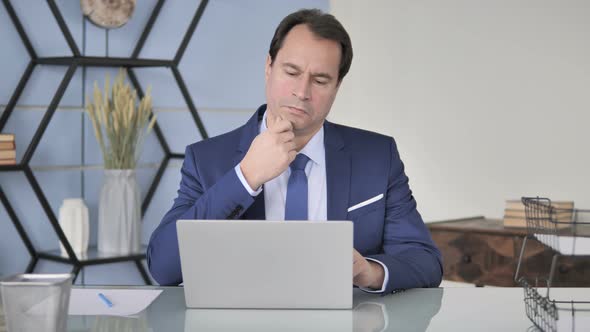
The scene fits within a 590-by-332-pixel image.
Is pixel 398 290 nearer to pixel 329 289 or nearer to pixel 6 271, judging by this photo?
pixel 329 289

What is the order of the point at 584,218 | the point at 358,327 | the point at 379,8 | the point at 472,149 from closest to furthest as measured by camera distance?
the point at 358,327 → the point at 584,218 → the point at 472,149 → the point at 379,8

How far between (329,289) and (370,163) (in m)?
0.77

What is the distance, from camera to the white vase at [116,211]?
366 centimetres

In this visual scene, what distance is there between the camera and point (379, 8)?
451 centimetres

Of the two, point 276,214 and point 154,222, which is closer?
point 276,214

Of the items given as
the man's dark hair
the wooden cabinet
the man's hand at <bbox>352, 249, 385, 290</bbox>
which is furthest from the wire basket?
the wooden cabinet

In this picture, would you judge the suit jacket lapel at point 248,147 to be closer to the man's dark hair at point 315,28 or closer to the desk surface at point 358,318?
the man's dark hair at point 315,28

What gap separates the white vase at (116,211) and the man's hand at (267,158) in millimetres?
1778

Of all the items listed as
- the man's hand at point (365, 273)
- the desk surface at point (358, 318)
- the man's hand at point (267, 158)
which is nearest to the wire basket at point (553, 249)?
the desk surface at point (358, 318)

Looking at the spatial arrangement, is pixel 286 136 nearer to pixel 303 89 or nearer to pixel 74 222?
pixel 303 89

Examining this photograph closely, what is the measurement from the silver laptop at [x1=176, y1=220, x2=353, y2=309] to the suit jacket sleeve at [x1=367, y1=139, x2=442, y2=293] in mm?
333

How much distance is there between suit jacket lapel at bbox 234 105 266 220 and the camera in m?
2.19

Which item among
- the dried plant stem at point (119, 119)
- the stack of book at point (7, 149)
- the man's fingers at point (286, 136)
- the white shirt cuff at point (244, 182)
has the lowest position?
the white shirt cuff at point (244, 182)

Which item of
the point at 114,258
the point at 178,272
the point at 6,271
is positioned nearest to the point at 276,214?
the point at 178,272
